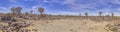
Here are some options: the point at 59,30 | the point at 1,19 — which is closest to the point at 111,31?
the point at 59,30

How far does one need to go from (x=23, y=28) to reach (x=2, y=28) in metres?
2.90

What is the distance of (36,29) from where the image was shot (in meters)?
34.9

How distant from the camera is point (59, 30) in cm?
3519

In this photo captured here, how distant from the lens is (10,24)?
39344 millimetres

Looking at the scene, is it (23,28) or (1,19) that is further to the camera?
(1,19)

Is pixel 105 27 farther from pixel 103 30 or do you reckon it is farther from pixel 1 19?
pixel 1 19

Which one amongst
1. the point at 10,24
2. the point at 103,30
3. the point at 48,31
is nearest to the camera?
the point at 48,31

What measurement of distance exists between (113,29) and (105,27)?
3.56m

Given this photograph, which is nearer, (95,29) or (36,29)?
(36,29)

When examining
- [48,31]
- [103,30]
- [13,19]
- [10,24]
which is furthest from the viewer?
[13,19]

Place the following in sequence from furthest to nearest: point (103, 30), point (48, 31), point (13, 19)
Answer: point (13, 19), point (103, 30), point (48, 31)

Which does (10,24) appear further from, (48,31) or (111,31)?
(111,31)

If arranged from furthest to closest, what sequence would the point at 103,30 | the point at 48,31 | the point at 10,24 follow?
the point at 10,24, the point at 103,30, the point at 48,31

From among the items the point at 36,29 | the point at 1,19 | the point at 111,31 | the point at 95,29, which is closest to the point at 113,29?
the point at 111,31
